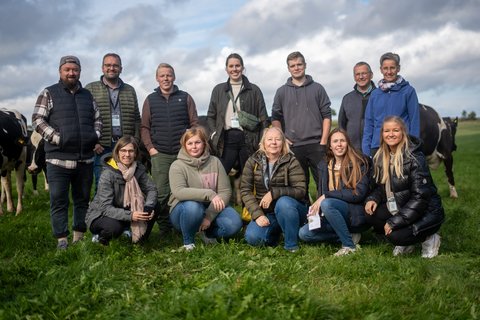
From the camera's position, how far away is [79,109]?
6.26 m

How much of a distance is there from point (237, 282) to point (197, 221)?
2.04 m

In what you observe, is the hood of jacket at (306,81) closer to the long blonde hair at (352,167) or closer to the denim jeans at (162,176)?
the long blonde hair at (352,167)

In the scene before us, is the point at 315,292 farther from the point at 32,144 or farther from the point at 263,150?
the point at 32,144

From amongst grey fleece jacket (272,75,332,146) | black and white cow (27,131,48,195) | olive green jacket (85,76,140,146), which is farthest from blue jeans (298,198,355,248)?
black and white cow (27,131,48,195)

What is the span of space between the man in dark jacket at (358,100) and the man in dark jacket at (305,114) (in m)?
0.50

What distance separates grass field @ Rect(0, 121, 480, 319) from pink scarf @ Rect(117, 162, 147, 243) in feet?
0.64

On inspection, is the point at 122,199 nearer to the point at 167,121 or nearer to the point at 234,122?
the point at 167,121

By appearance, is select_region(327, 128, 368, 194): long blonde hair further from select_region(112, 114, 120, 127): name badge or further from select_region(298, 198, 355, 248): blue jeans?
select_region(112, 114, 120, 127): name badge

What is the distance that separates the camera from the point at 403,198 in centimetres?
559

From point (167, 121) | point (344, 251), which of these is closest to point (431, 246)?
point (344, 251)

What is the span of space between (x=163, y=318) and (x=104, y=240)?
8.63 feet

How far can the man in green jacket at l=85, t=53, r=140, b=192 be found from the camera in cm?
684

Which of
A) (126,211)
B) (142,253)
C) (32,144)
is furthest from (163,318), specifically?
(32,144)

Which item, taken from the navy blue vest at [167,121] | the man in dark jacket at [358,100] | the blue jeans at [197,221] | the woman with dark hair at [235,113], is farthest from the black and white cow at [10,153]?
the man in dark jacket at [358,100]
